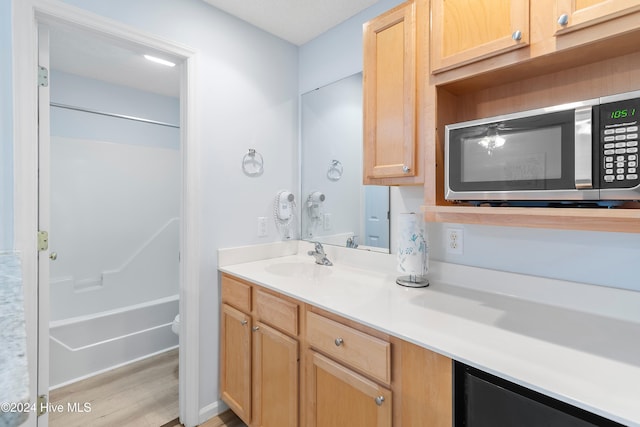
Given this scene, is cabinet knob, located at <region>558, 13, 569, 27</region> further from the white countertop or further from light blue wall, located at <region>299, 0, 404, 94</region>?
light blue wall, located at <region>299, 0, 404, 94</region>

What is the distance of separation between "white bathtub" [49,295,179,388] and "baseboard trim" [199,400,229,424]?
108cm

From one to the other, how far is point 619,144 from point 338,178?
1448 millimetres

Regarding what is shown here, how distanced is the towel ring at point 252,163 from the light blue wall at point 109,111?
169 centimetres

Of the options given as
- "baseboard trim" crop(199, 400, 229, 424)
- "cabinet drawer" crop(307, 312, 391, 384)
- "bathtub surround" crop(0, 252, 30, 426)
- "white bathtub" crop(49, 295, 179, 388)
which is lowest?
"baseboard trim" crop(199, 400, 229, 424)

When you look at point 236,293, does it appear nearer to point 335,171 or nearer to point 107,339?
point 335,171

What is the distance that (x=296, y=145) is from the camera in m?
2.36

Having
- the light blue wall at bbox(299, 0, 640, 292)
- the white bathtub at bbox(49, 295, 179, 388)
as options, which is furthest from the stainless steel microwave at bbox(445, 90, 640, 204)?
the white bathtub at bbox(49, 295, 179, 388)

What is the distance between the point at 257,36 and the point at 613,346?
2.34 metres

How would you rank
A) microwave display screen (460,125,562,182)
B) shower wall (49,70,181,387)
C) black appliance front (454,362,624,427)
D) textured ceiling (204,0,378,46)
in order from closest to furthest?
black appliance front (454,362,624,427) → microwave display screen (460,125,562,182) → textured ceiling (204,0,378,46) → shower wall (49,70,181,387)

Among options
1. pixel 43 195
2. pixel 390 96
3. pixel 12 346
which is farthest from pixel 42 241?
pixel 390 96

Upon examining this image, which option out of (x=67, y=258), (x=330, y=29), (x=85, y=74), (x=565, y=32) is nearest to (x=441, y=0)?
(x=565, y=32)

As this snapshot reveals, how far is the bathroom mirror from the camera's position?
1.87m

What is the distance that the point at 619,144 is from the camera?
2.53ft

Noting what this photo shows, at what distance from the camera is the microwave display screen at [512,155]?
35.3 inches
